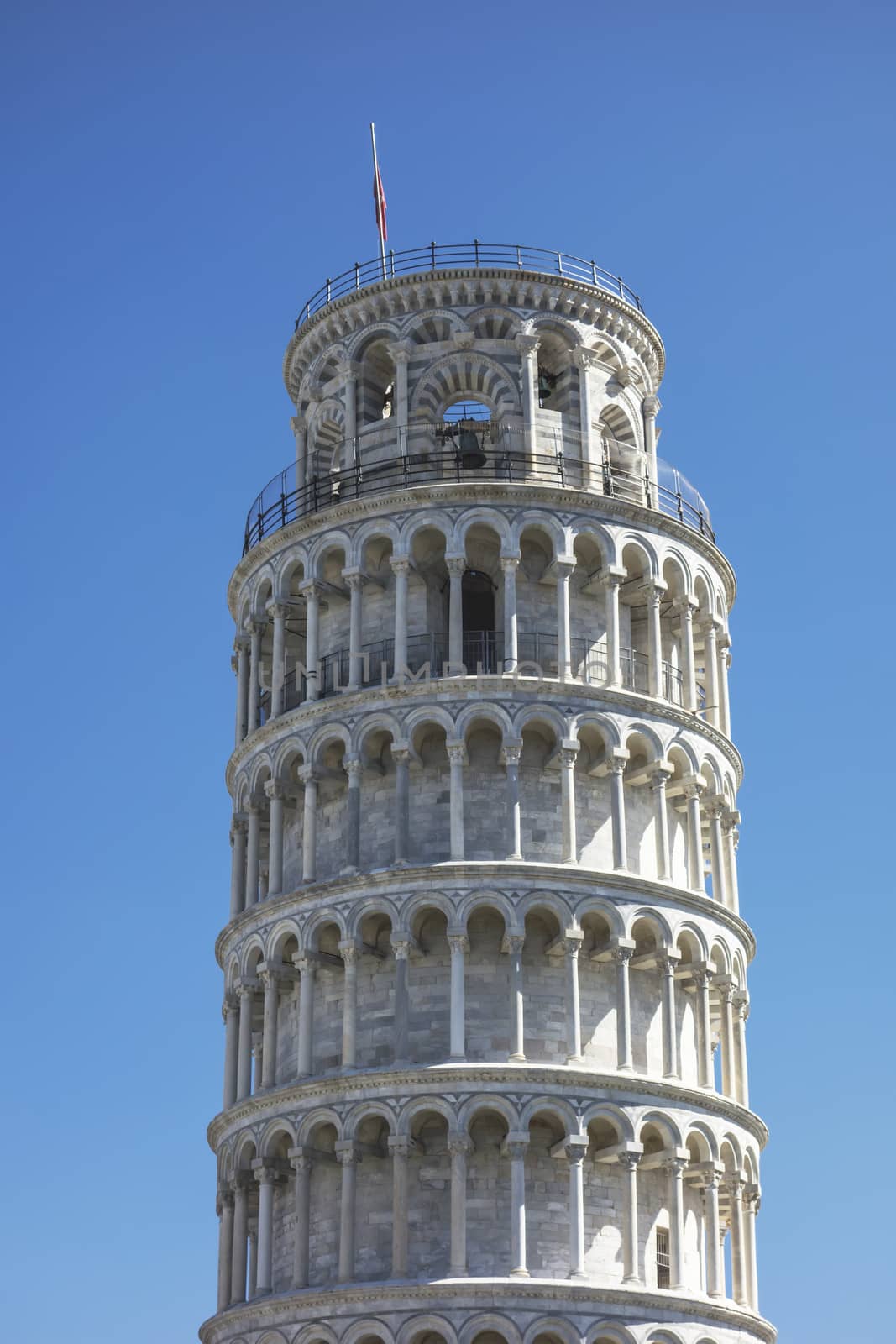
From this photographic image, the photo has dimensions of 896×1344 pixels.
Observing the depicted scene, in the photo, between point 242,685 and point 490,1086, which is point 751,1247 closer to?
point 490,1086

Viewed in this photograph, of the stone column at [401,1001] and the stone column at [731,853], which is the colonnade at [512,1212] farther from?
the stone column at [731,853]

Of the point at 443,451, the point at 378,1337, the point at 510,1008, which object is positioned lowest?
the point at 378,1337

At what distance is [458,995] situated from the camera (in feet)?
171

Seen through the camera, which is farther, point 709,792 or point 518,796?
point 709,792

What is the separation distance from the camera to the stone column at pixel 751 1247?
54500 millimetres

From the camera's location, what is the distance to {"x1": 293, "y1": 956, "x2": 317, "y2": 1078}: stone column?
53.6 meters

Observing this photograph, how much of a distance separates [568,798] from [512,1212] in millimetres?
10094

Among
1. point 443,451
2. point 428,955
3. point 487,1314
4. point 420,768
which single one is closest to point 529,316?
point 443,451

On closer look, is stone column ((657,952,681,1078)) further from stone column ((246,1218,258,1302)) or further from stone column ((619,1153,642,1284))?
stone column ((246,1218,258,1302))

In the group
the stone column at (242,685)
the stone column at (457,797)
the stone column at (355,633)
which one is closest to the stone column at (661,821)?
the stone column at (457,797)

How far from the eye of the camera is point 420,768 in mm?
55281

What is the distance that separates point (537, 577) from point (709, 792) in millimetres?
7251

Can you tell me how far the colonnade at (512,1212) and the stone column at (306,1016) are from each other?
81.3 inches

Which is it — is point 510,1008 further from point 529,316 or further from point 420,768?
point 529,316
